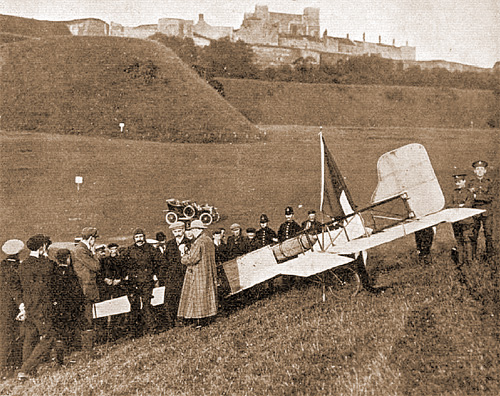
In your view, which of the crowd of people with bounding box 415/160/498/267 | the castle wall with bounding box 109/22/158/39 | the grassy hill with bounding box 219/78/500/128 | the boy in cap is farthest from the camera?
the castle wall with bounding box 109/22/158/39

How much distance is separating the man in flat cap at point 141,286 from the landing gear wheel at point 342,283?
2.59 meters

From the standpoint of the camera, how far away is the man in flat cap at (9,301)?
5484 millimetres

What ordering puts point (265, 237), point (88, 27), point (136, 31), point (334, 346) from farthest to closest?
point (136, 31), point (88, 27), point (265, 237), point (334, 346)

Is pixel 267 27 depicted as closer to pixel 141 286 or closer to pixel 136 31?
pixel 136 31

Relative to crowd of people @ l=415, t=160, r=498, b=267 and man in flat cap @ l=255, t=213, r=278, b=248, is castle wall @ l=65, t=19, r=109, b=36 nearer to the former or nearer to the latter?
man in flat cap @ l=255, t=213, r=278, b=248

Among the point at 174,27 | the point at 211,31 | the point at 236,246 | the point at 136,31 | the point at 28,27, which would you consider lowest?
the point at 236,246

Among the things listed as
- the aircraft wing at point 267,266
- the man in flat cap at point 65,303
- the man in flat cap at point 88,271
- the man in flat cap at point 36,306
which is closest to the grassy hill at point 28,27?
the man in flat cap at point 88,271

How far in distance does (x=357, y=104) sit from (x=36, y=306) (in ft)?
135

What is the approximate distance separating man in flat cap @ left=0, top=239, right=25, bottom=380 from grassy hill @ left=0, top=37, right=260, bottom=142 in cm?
1929

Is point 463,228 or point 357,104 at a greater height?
point 357,104

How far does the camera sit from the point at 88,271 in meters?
6.38

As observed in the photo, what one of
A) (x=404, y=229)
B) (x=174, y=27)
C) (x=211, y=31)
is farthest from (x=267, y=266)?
(x=211, y=31)

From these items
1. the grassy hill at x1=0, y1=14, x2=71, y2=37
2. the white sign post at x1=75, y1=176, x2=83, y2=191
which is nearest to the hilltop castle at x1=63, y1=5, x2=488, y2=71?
the grassy hill at x1=0, y1=14, x2=71, y2=37

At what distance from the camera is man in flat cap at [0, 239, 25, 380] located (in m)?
5.48
